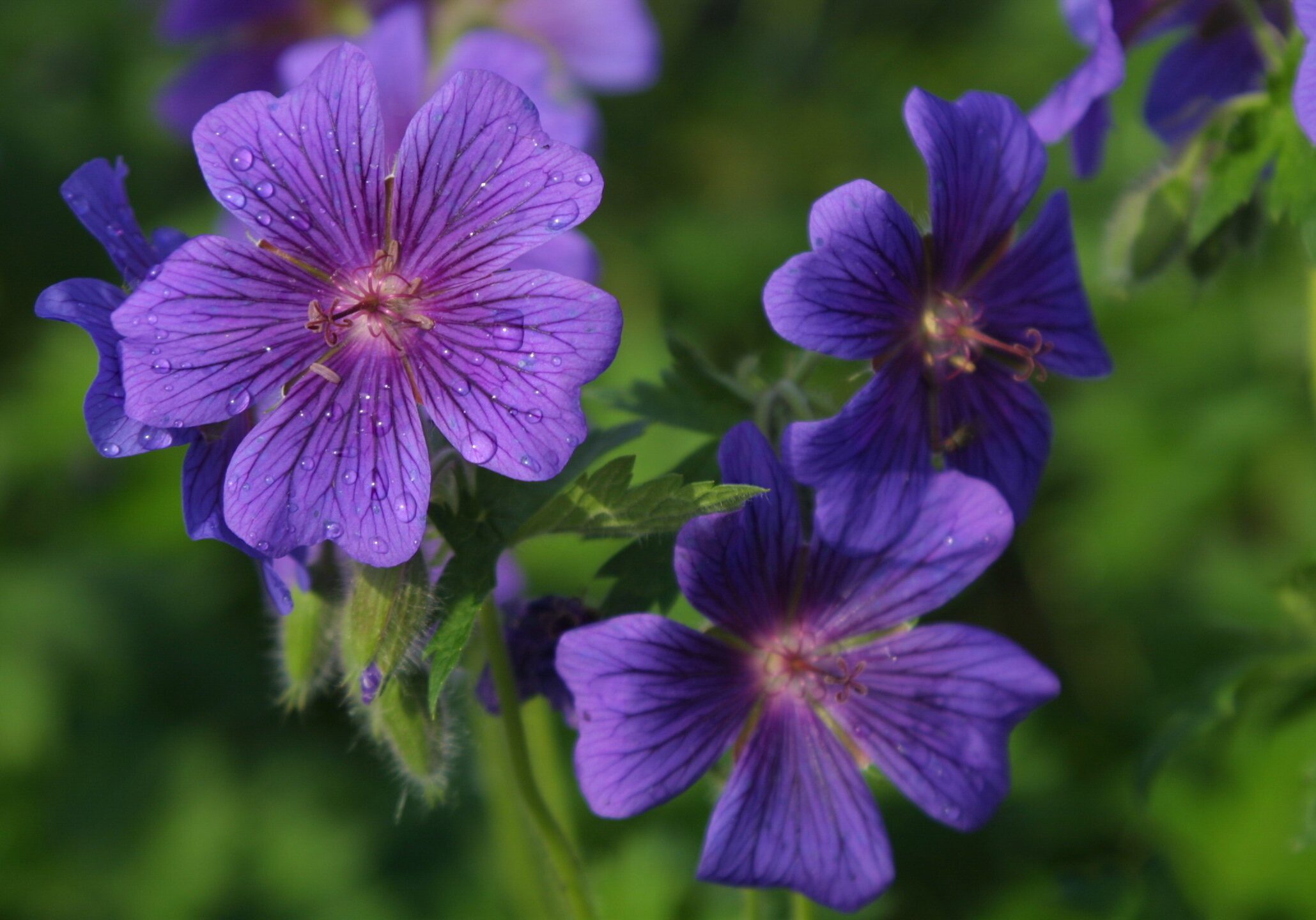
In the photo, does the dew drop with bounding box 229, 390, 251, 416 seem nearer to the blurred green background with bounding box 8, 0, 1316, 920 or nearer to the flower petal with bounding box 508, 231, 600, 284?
the flower petal with bounding box 508, 231, 600, 284

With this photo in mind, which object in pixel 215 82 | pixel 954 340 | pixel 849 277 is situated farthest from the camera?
pixel 215 82

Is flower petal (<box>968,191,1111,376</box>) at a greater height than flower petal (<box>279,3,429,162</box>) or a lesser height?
greater

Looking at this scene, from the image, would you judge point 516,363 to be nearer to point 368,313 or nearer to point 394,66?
point 368,313

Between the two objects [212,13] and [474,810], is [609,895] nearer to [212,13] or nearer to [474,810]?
[474,810]

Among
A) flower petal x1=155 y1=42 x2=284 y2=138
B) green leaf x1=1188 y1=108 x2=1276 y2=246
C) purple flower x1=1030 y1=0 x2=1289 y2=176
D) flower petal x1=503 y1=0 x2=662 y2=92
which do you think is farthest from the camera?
flower petal x1=503 y1=0 x2=662 y2=92

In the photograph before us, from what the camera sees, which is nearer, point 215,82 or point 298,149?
point 298,149

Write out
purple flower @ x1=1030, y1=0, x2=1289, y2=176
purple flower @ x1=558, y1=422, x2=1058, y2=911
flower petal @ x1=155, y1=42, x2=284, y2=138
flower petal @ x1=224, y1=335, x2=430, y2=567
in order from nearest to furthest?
flower petal @ x1=224, y1=335, x2=430, y2=567, purple flower @ x1=558, y1=422, x2=1058, y2=911, purple flower @ x1=1030, y1=0, x2=1289, y2=176, flower petal @ x1=155, y1=42, x2=284, y2=138

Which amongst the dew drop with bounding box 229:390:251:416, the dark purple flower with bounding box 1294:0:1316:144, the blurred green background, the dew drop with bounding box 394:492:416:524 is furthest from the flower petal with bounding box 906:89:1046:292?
the blurred green background

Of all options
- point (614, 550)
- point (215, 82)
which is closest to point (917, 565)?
point (614, 550)
